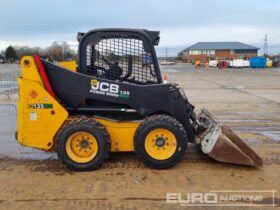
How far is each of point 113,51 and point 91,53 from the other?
1.20 ft

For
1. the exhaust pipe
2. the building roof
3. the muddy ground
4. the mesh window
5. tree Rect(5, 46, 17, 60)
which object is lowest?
the muddy ground

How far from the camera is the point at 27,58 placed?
19.7ft

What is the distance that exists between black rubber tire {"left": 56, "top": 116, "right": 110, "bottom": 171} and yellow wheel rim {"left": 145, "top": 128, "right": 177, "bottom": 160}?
655 millimetres

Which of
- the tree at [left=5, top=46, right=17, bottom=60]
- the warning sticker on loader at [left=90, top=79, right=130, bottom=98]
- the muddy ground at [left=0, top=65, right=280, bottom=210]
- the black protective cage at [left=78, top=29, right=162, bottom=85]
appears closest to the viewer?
the muddy ground at [left=0, top=65, right=280, bottom=210]

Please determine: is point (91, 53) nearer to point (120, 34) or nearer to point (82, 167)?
point (120, 34)

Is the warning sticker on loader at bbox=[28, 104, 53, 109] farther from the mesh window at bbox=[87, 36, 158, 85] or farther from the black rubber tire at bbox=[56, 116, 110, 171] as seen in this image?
the mesh window at bbox=[87, 36, 158, 85]

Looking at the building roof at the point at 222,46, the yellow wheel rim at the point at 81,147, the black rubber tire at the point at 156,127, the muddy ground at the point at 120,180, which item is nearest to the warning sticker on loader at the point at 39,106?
the yellow wheel rim at the point at 81,147

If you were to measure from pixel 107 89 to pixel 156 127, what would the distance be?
99cm

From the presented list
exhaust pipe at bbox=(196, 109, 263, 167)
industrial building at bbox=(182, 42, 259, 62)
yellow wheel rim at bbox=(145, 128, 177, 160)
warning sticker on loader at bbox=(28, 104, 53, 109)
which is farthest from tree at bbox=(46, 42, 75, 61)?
industrial building at bbox=(182, 42, 259, 62)

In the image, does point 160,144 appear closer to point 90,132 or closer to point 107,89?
point 90,132

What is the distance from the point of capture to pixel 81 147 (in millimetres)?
6109

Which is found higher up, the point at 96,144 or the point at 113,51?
the point at 113,51

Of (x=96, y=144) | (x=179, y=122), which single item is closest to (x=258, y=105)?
(x=179, y=122)

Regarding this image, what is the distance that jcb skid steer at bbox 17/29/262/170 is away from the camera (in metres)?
6.03
